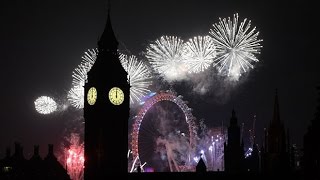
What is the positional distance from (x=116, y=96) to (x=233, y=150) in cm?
2559

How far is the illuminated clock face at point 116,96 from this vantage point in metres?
96.4

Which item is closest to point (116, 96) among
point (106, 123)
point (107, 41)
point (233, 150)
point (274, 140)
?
point (106, 123)

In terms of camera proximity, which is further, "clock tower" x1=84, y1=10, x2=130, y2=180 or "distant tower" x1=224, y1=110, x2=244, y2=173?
"distant tower" x1=224, y1=110, x2=244, y2=173

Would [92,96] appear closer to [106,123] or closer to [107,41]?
[106,123]

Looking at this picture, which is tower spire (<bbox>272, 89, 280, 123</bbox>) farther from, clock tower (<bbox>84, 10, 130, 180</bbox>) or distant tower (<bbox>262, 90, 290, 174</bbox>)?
clock tower (<bbox>84, 10, 130, 180</bbox>)

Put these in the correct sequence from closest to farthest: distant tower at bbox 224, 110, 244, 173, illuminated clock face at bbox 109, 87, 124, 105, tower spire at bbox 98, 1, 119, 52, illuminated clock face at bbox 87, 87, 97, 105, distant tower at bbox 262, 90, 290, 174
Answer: illuminated clock face at bbox 109, 87, 124, 105 < illuminated clock face at bbox 87, 87, 97, 105 < tower spire at bbox 98, 1, 119, 52 < distant tower at bbox 262, 90, 290, 174 < distant tower at bbox 224, 110, 244, 173

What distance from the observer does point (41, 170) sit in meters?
141

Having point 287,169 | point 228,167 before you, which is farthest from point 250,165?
point 287,169

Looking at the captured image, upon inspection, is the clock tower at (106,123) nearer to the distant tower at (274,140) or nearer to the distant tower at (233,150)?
the distant tower at (233,150)

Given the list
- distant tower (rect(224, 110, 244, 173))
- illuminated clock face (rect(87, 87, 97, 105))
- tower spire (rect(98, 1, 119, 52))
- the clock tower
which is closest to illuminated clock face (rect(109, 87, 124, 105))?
the clock tower

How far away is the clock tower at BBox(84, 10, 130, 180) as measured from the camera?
315 feet

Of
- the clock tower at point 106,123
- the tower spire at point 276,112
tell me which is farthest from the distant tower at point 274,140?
the clock tower at point 106,123

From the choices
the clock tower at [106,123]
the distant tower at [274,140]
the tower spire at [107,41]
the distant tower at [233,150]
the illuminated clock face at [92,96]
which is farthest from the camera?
the distant tower at [233,150]

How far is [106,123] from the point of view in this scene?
96.4 metres
